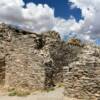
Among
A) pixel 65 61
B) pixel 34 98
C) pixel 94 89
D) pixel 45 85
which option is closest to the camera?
pixel 94 89

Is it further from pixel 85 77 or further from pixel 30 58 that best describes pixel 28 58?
pixel 85 77

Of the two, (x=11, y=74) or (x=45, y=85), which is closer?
(x=45, y=85)

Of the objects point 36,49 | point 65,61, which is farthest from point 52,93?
point 65,61

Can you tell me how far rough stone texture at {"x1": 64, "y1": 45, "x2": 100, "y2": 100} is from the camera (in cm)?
1163

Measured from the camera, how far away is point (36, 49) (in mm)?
17969

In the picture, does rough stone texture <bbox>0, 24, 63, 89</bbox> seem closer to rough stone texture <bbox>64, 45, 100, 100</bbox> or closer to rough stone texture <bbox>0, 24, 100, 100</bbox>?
rough stone texture <bbox>0, 24, 100, 100</bbox>

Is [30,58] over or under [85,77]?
over

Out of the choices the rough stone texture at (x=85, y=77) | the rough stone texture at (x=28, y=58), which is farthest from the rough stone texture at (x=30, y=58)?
the rough stone texture at (x=85, y=77)

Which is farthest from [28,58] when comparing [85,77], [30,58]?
[85,77]

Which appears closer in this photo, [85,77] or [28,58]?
[85,77]

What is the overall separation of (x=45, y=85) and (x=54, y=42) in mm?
2901

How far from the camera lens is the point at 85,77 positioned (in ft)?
38.9

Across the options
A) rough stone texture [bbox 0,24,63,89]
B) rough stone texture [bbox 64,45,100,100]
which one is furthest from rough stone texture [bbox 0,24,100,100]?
rough stone texture [bbox 64,45,100,100]

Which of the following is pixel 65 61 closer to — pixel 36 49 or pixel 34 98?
pixel 36 49
